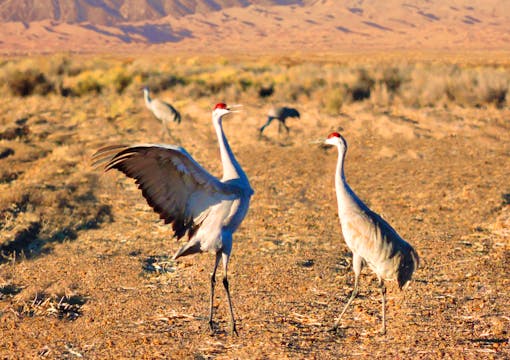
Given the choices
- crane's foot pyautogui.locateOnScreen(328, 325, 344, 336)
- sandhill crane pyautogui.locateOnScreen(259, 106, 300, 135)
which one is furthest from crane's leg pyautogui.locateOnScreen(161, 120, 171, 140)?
crane's foot pyautogui.locateOnScreen(328, 325, 344, 336)

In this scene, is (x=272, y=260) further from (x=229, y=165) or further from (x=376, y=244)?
(x=376, y=244)

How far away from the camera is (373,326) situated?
5586mm

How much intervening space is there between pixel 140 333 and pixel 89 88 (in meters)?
20.6

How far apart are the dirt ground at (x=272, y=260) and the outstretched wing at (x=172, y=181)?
3.40 ft

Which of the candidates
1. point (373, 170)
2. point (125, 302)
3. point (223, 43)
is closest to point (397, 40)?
point (223, 43)

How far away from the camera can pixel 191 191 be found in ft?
17.5

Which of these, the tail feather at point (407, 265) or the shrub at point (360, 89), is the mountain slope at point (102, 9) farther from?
the tail feather at point (407, 265)

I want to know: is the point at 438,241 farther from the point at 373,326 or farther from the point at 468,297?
the point at 373,326

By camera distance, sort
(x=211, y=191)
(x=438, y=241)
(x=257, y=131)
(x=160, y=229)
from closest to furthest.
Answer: (x=211, y=191) < (x=438, y=241) < (x=160, y=229) < (x=257, y=131)

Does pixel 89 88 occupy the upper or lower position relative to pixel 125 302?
lower

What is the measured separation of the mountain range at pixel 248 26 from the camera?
10325cm

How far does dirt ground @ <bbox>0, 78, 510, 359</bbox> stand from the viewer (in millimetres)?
5297

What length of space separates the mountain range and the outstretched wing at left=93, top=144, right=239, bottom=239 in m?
89.0

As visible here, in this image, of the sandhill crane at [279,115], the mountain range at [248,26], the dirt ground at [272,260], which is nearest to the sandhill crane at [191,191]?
the dirt ground at [272,260]
